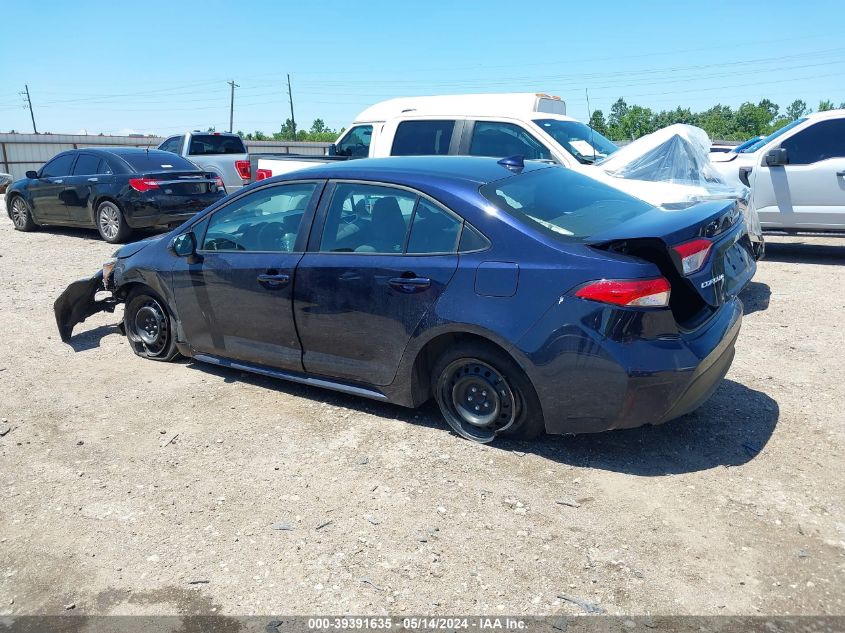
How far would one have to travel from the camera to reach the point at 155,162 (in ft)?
39.1

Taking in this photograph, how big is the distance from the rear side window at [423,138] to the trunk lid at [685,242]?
5.11 metres

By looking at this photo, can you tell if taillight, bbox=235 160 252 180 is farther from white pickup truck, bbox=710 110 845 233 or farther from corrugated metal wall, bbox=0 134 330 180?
corrugated metal wall, bbox=0 134 330 180

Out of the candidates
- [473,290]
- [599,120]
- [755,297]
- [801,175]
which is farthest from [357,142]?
[599,120]

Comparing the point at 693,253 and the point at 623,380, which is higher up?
the point at 693,253

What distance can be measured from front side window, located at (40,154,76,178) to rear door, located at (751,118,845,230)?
11144 mm

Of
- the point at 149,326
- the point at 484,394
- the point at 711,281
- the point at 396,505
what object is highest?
the point at 711,281

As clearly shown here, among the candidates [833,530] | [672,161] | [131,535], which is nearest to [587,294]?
[833,530]

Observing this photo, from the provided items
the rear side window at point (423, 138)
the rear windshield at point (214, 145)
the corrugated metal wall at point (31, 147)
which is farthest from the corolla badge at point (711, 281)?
the corrugated metal wall at point (31, 147)

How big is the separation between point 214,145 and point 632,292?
1428 cm

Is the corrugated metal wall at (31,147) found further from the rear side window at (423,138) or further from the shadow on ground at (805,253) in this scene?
the shadow on ground at (805,253)

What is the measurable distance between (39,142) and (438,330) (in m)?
36.1

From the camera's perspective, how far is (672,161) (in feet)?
25.7

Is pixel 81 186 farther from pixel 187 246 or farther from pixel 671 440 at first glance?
pixel 671 440

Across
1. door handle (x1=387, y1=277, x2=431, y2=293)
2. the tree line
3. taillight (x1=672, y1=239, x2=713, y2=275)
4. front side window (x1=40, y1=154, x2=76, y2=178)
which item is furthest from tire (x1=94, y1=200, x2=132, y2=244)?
the tree line
